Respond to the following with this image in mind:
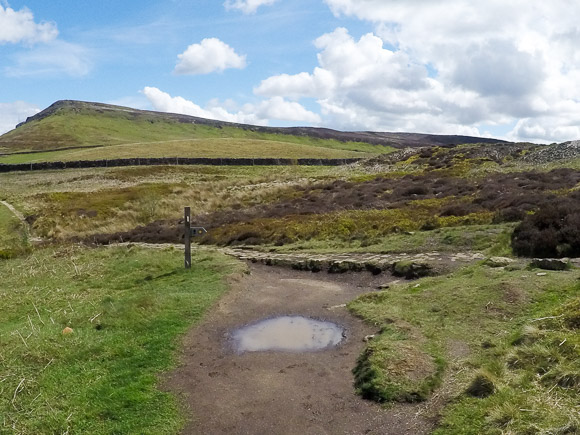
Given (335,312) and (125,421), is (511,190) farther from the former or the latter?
(125,421)

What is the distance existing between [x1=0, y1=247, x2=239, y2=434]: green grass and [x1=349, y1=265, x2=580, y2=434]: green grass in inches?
156

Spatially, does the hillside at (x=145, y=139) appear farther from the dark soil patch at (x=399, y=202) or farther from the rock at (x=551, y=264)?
the rock at (x=551, y=264)

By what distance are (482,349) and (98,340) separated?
26.2ft

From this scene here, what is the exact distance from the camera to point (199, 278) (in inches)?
649

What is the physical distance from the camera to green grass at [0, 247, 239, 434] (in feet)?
25.9

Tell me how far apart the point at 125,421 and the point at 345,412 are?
11.4 ft

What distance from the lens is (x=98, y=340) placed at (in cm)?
1092

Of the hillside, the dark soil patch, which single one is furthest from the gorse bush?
the hillside

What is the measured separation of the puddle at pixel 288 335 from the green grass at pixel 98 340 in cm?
149

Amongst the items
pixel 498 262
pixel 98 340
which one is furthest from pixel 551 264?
pixel 98 340

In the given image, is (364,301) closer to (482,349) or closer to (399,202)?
(482,349)

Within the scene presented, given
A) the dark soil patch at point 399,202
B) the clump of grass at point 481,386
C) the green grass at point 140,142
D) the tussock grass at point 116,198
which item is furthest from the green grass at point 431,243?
the green grass at point 140,142

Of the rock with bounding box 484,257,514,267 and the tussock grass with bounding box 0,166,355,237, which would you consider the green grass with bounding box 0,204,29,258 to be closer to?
the tussock grass with bounding box 0,166,355,237

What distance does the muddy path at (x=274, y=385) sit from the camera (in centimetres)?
757
